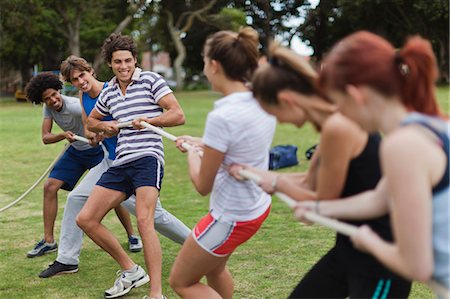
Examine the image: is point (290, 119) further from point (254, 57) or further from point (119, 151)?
point (119, 151)

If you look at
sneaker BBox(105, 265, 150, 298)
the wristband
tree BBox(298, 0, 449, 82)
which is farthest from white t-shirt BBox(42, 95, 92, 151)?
tree BBox(298, 0, 449, 82)

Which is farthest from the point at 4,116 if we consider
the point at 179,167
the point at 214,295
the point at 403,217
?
the point at 403,217

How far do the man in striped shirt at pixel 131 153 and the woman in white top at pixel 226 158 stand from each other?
1.34 m

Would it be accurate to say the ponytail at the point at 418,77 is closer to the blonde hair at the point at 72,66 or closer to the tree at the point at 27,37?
the blonde hair at the point at 72,66

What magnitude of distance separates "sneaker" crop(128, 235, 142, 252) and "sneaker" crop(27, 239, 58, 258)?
75 cm

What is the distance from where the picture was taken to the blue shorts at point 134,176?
465 centimetres

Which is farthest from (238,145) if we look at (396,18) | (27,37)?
(396,18)

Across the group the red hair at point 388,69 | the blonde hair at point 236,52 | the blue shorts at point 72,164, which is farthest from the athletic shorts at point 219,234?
the blue shorts at point 72,164

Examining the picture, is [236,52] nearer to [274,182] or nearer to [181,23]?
[274,182]

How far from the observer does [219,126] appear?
117 inches

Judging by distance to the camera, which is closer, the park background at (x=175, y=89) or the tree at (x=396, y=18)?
the park background at (x=175, y=89)

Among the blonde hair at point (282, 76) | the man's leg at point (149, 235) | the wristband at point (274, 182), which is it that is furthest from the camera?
the man's leg at point (149, 235)

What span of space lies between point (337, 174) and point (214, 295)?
1338mm

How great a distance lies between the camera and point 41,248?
6.09 metres
